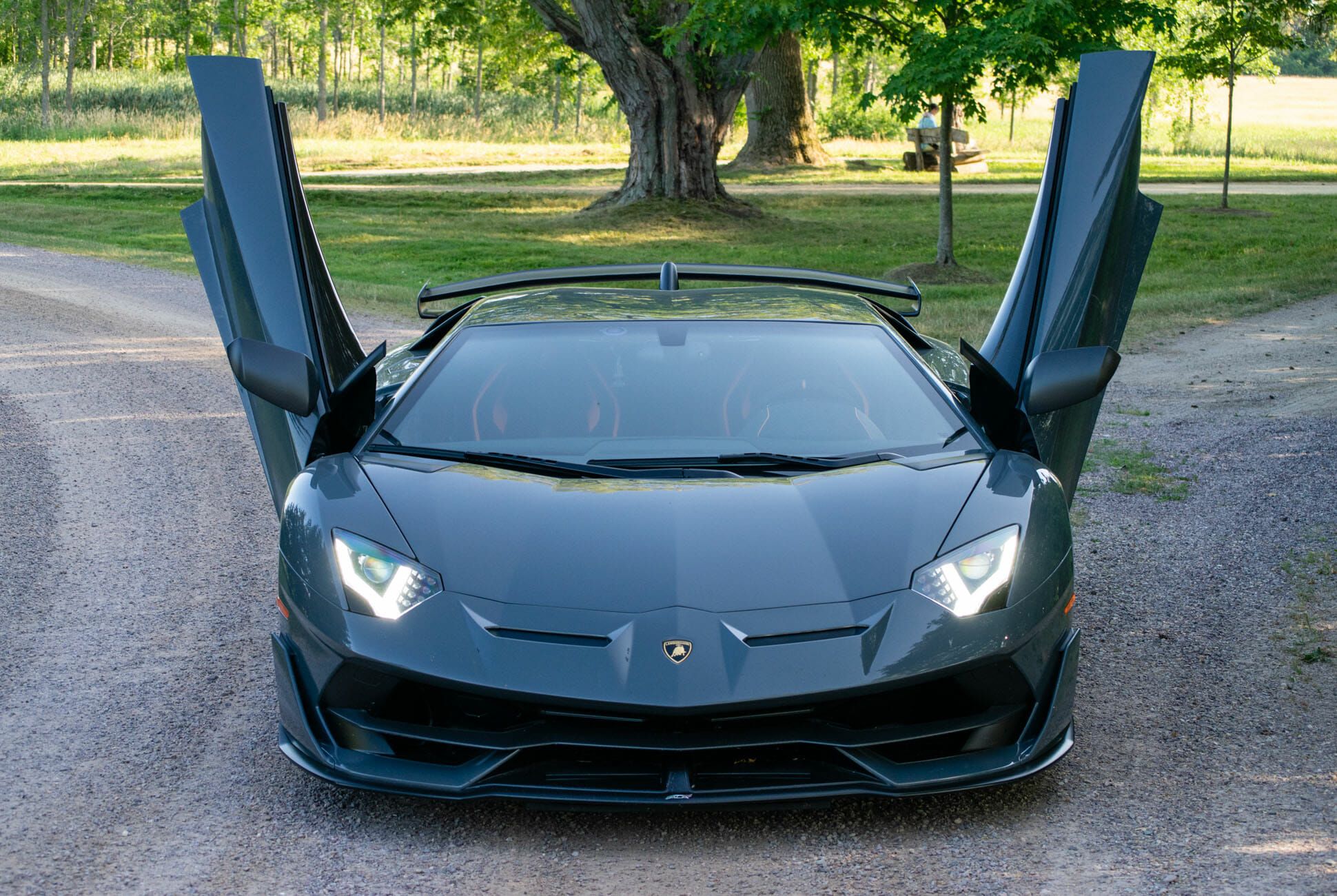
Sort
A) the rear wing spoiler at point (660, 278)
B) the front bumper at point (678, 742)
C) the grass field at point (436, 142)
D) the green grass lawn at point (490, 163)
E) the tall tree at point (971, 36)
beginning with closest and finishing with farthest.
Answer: the front bumper at point (678, 742) → the rear wing spoiler at point (660, 278) → the tall tree at point (971, 36) → the green grass lawn at point (490, 163) → the grass field at point (436, 142)

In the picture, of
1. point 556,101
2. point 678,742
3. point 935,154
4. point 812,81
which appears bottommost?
point 678,742

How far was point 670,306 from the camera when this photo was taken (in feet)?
14.5

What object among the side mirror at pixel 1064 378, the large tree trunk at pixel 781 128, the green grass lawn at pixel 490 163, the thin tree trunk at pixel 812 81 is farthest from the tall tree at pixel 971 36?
the thin tree trunk at pixel 812 81

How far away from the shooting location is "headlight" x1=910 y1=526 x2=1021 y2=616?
307 centimetres

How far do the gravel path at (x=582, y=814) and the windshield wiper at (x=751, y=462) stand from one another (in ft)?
3.06

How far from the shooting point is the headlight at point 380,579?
3.06 metres

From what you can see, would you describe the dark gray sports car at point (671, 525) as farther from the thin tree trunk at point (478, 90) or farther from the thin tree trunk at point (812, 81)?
the thin tree trunk at point (478, 90)

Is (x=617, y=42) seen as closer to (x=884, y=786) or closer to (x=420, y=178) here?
(x=420, y=178)

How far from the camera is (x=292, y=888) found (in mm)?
2814

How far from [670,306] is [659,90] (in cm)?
1851

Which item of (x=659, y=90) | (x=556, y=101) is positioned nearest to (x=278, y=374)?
(x=659, y=90)

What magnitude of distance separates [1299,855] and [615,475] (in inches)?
75.1

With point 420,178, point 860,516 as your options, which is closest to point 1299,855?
point 860,516

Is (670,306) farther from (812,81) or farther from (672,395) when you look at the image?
(812,81)
